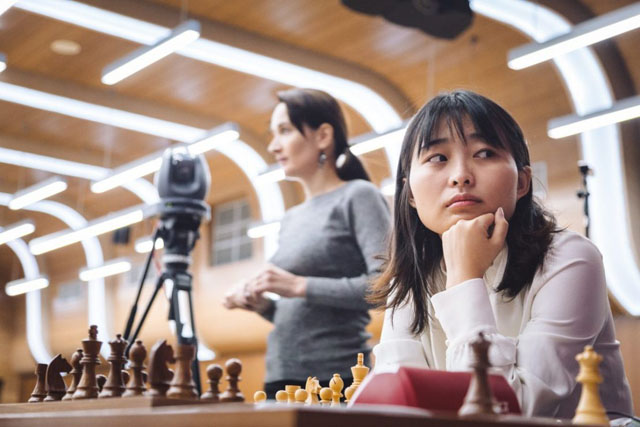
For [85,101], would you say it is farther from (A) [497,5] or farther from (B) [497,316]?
(B) [497,316]

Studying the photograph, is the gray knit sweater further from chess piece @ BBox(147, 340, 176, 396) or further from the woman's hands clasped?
chess piece @ BBox(147, 340, 176, 396)

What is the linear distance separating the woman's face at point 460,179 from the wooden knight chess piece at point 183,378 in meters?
0.36

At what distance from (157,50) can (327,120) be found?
337cm

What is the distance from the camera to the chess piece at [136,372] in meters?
0.84

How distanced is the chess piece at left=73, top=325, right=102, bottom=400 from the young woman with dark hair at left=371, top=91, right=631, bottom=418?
348 mm

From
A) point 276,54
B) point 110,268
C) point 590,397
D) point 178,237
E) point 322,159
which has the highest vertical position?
point 276,54

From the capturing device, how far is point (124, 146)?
10070 millimetres

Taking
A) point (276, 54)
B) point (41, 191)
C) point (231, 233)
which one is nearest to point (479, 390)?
point (276, 54)

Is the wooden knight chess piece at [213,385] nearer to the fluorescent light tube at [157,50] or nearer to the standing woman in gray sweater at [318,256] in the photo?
the standing woman in gray sweater at [318,256]

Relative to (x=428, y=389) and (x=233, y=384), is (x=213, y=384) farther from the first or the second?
(x=428, y=389)

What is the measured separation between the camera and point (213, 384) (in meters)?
0.81

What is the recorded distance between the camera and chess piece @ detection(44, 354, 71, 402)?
108cm

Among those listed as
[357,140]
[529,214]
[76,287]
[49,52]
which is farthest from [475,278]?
[76,287]

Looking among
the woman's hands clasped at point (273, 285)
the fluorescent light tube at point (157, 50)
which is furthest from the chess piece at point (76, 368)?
the fluorescent light tube at point (157, 50)
